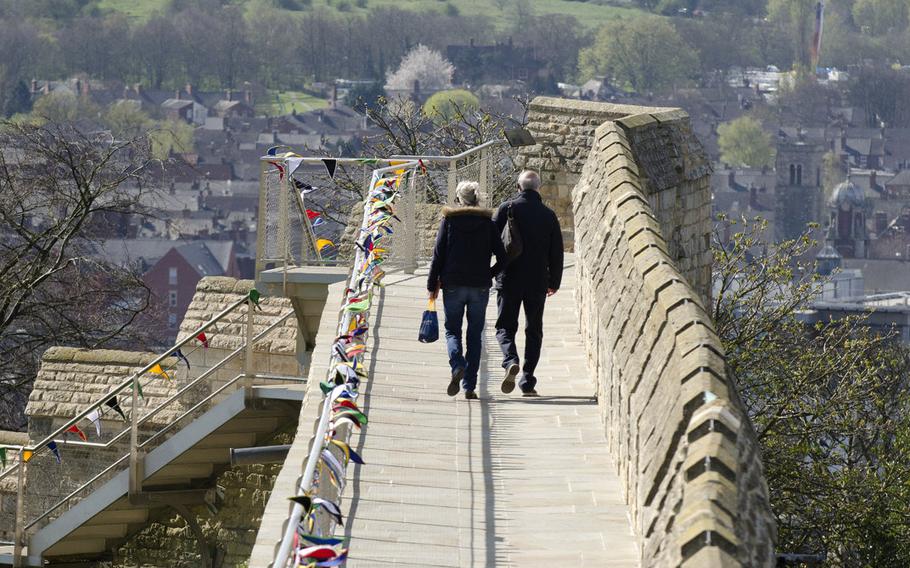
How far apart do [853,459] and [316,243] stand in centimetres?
1003

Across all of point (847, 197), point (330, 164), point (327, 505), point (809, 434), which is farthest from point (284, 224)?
point (847, 197)

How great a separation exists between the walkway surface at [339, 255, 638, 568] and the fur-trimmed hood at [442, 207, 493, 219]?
3.47ft

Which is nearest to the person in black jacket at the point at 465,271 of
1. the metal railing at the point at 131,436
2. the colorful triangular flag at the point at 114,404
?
the metal railing at the point at 131,436

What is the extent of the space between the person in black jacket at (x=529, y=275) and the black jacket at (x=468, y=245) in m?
0.19

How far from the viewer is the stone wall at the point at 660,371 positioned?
6.06 meters

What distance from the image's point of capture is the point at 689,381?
6828 mm

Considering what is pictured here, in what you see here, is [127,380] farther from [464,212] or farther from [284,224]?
[464,212]

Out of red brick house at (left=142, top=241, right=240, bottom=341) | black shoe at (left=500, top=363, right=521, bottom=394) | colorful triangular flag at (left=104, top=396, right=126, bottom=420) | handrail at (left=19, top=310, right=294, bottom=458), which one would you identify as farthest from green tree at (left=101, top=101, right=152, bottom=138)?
black shoe at (left=500, top=363, right=521, bottom=394)

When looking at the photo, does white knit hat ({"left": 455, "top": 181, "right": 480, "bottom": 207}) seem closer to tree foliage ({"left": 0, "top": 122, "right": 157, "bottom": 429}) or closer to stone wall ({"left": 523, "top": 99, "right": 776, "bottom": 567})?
stone wall ({"left": 523, "top": 99, "right": 776, "bottom": 567})

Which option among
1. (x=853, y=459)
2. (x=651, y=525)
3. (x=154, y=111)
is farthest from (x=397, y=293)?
(x=154, y=111)

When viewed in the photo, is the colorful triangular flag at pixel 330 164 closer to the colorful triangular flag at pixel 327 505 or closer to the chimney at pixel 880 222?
the colorful triangular flag at pixel 327 505

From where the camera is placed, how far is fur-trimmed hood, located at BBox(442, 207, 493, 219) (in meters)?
11.2

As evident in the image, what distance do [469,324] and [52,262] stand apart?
19.3 metres

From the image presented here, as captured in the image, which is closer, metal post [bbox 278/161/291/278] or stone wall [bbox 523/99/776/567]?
stone wall [bbox 523/99/776/567]
